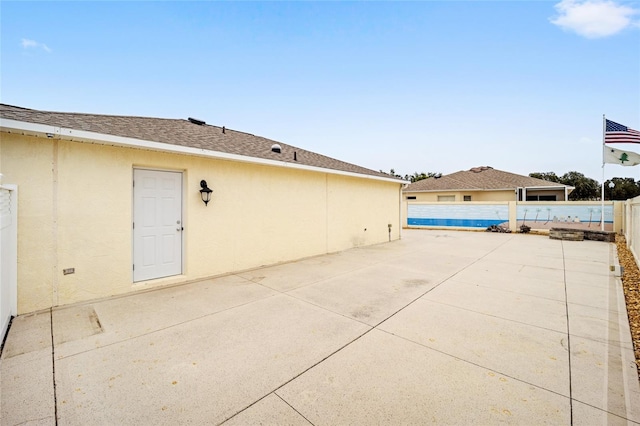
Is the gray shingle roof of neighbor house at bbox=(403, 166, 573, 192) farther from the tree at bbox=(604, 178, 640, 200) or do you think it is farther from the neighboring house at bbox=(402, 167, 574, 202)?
the tree at bbox=(604, 178, 640, 200)

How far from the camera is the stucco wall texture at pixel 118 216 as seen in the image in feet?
13.3

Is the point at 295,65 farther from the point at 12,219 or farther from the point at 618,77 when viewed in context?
the point at 618,77

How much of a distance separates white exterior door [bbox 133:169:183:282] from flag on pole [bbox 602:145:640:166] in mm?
16514

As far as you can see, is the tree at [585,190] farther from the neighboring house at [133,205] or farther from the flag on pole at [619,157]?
the neighboring house at [133,205]

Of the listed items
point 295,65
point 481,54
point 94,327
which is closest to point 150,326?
point 94,327

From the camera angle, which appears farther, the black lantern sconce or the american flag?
the american flag

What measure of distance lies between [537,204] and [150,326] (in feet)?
61.8

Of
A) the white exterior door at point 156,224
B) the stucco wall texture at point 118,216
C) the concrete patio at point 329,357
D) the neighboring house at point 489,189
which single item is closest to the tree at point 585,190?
the neighboring house at point 489,189

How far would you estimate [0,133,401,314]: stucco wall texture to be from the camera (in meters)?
4.05

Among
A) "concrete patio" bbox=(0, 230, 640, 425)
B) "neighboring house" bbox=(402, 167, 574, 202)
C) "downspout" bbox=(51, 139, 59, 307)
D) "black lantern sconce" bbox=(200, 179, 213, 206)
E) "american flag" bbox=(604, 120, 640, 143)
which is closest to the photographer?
"concrete patio" bbox=(0, 230, 640, 425)

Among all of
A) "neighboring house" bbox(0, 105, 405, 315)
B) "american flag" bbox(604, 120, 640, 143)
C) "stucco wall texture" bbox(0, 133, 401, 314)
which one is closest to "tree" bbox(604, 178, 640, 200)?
"american flag" bbox(604, 120, 640, 143)

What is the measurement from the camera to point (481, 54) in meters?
9.50

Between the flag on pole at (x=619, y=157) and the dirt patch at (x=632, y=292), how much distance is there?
14.4 feet

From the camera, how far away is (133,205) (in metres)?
5.08
